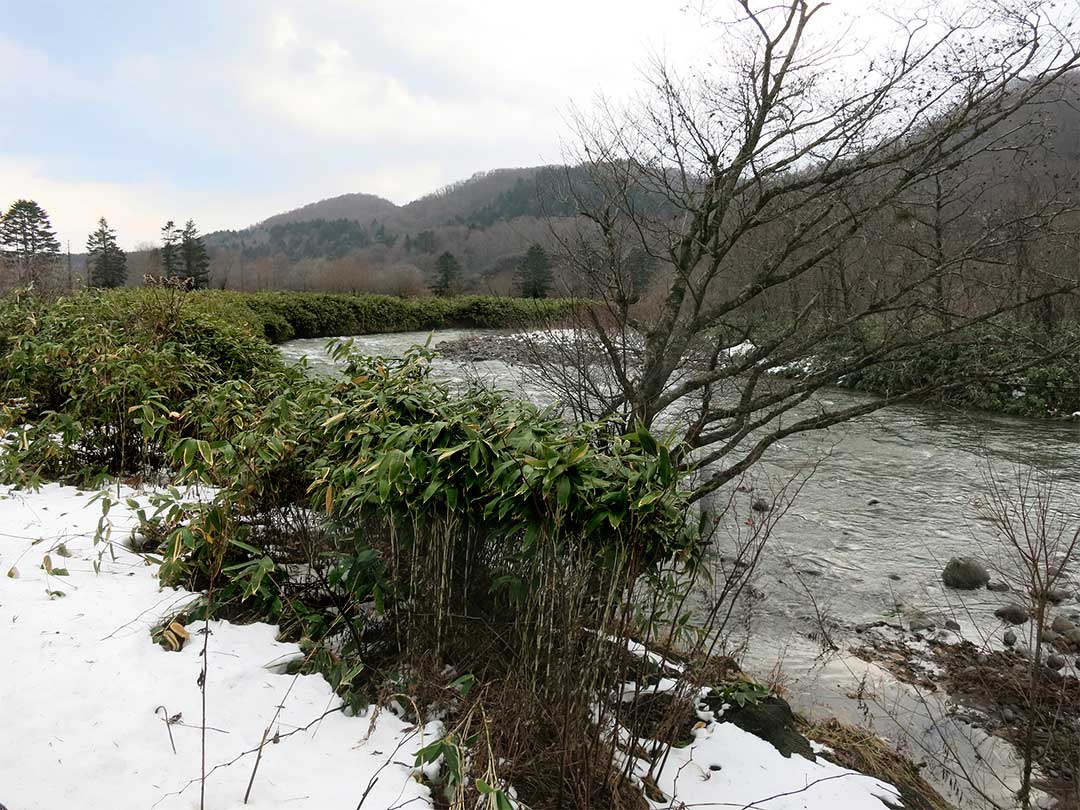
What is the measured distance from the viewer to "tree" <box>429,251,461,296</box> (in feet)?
94.3

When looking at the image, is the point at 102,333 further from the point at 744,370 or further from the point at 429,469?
the point at 744,370

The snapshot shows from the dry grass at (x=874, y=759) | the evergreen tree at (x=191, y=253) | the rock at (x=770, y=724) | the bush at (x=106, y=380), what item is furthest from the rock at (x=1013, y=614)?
the evergreen tree at (x=191, y=253)

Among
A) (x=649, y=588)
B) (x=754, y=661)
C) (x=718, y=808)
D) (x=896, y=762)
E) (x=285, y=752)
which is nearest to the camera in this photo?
(x=285, y=752)

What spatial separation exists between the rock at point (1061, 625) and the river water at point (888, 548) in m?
0.31

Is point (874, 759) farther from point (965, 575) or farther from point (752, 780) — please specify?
point (965, 575)

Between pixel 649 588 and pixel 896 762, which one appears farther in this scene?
A: pixel 896 762

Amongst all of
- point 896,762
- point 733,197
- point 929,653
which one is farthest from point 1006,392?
point 896,762

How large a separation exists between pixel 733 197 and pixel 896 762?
9.84ft

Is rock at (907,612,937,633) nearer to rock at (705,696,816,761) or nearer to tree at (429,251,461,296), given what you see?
rock at (705,696,816,761)

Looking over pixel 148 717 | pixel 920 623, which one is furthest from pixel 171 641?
pixel 920 623

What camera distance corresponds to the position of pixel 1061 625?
401 cm

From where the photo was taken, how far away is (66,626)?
2270 millimetres

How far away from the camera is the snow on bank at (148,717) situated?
1648 mm

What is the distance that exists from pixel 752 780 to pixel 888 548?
12.7 ft
